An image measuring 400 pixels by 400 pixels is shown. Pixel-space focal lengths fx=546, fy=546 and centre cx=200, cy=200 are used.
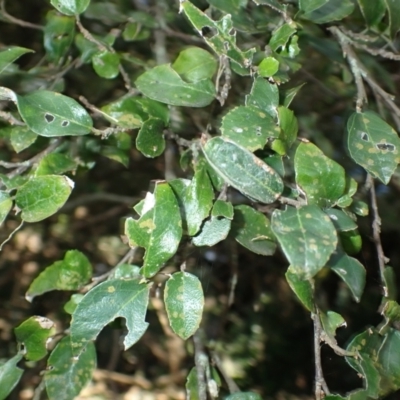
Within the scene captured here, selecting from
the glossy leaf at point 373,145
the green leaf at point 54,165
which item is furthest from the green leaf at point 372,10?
the green leaf at point 54,165

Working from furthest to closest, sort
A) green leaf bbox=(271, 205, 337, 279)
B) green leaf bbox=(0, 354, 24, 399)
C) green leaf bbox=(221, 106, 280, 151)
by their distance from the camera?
1. green leaf bbox=(0, 354, 24, 399)
2. green leaf bbox=(221, 106, 280, 151)
3. green leaf bbox=(271, 205, 337, 279)

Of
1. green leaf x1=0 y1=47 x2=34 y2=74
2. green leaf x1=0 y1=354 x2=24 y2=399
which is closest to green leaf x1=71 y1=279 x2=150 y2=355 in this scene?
green leaf x1=0 y1=354 x2=24 y2=399

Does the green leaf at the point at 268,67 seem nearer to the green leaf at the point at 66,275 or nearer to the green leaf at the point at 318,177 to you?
the green leaf at the point at 318,177

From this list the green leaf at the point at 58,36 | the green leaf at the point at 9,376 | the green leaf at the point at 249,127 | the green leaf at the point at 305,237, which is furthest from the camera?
the green leaf at the point at 58,36

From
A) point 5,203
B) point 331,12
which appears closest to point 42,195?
point 5,203

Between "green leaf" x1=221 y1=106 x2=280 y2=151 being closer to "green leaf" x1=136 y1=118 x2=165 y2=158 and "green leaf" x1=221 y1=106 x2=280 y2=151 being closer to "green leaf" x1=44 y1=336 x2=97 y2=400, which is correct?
"green leaf" x1=136 y1=118 x2=165 y2=158

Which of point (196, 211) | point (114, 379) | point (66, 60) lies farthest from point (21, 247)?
point (196, 211)

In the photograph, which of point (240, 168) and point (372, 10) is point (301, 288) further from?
point (372, 10)
